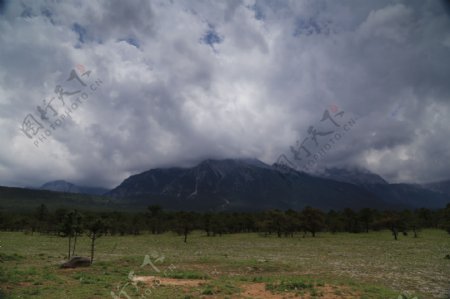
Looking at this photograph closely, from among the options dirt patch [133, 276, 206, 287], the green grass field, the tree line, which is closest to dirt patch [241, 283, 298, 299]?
the green grass field

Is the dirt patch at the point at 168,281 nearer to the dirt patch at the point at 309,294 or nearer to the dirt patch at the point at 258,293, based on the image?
the dirt patch at the point at 258,293

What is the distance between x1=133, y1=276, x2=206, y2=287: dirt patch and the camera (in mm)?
24969

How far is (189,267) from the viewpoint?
34.8 metres

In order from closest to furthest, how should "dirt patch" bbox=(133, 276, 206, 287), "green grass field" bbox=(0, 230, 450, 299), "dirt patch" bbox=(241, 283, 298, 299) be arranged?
"dirt patch" bbox=(241, 283, 298, 299) → "green grass field" bbox=(0, 230, 450, 299) → "dirt patch" bbox=(133, 276, 206, 287)

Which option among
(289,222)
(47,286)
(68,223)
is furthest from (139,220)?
(47,286)

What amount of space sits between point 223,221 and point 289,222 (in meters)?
27.8

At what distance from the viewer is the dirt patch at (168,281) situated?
2497 cm

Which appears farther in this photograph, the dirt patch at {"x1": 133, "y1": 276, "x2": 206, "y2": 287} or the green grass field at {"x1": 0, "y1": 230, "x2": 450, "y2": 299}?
the dirt patch at {"x1": 133, "y1": 276, "x2": 206, "y2": 287}

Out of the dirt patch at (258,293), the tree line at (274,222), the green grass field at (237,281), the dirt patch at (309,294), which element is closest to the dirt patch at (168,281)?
the green grass field at (237,281)

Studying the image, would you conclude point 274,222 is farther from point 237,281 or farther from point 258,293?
point 258,293

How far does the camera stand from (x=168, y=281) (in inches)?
1030

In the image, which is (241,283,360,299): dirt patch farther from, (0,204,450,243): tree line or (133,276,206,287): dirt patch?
(0,204,450,243): tree line

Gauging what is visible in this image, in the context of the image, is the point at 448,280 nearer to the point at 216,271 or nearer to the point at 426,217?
the point at 216,271

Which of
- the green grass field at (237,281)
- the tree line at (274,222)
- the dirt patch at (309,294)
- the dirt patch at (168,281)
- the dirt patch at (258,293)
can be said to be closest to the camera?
the dirt patch at (309,294)
